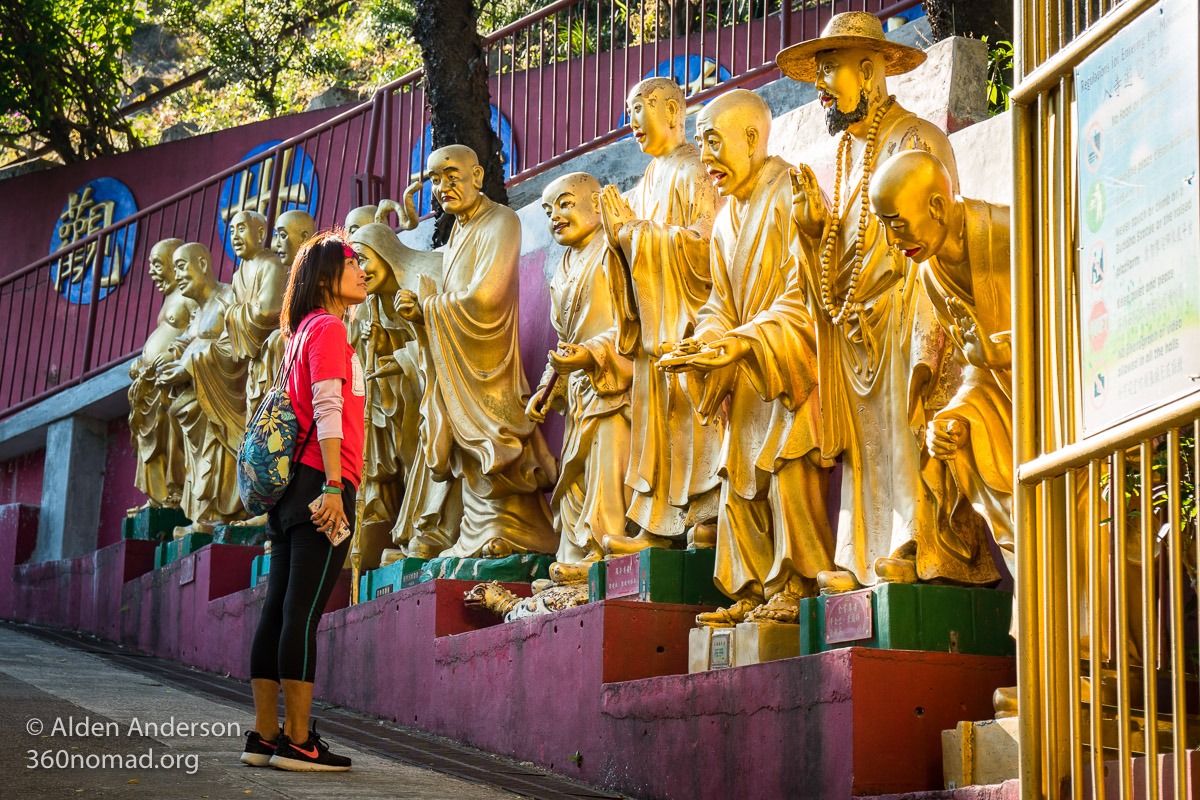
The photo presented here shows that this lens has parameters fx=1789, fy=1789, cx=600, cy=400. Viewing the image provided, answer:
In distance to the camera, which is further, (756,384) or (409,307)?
(409,307)

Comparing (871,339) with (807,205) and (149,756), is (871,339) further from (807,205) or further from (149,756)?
(149,756)

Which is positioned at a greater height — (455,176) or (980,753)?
(455,176)

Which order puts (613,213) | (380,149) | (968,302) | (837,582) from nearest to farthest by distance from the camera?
(968,302) < (837,582) < (613,213) < (380,149)

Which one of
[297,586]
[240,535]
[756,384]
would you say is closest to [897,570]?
[756,384]

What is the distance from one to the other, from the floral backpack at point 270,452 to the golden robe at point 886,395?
185 cm

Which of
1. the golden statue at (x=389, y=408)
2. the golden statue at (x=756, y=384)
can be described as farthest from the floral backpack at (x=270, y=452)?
the golden statue at (x=389, y=408)

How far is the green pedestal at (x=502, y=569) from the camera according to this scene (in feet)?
26.6

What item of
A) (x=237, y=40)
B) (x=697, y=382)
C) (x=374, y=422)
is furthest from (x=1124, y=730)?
(x=237, y=40)

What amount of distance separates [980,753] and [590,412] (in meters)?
2.93

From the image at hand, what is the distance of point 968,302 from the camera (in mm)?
5277

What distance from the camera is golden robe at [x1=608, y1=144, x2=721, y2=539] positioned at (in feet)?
22.9

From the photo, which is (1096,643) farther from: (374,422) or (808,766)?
(374,422)

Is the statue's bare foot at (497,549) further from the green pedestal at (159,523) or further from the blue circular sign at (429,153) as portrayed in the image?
the green pedestal at (159,523)

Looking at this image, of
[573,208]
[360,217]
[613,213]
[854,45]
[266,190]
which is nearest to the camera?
[854,45]
